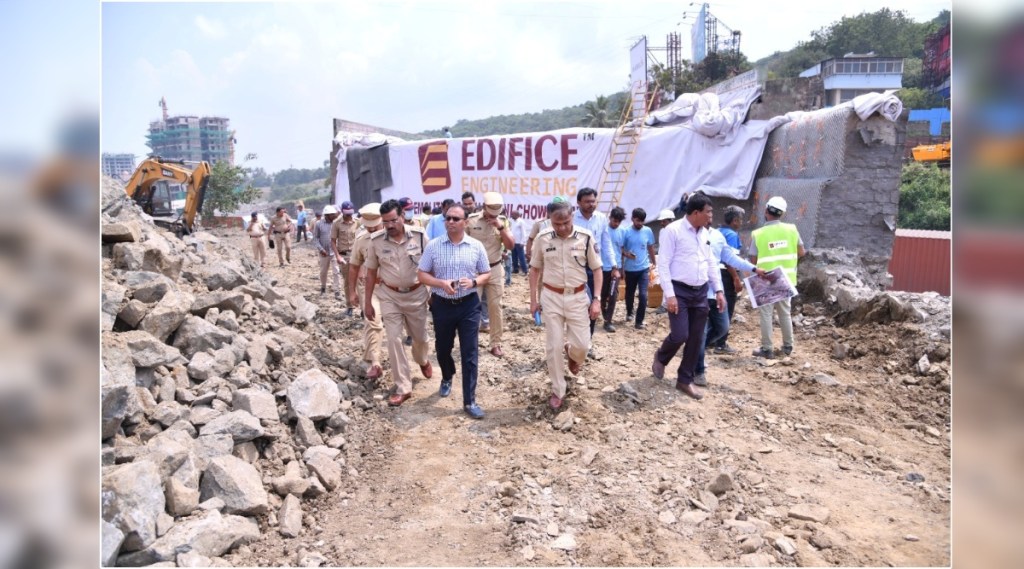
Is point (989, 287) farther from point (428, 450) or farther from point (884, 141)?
point (884, 141)

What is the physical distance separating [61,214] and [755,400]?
5192mm

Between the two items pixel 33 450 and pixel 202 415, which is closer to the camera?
pixel 33 450

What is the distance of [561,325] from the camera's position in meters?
4.96

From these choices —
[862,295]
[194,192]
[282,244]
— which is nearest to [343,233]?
[862,295]

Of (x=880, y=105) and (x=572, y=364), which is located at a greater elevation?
(x=880, y=105)

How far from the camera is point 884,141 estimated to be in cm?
845

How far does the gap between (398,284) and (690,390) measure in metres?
2.64

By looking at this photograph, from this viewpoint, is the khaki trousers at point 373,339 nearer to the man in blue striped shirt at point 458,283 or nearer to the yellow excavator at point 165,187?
the man in blue striped shirt at point 458,283

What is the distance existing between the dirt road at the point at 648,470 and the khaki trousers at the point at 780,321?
0.25 m

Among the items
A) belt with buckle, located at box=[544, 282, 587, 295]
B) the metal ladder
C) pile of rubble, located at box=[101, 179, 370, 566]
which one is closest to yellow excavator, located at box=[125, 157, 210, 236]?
pile of rubble, located at box=[101, 179, 370, 566]

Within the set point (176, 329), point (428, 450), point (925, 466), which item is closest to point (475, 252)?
point (428, 450)

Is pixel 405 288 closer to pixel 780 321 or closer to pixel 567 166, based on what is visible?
pixel 780 321

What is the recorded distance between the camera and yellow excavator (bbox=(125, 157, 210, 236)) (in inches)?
634

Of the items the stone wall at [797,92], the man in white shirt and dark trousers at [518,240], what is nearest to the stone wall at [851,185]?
the man in white shirt and dark trousers at [518,240]
